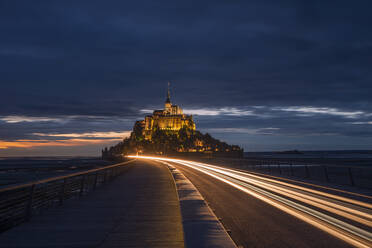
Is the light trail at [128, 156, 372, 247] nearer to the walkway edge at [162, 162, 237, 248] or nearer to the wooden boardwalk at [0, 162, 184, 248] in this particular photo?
the walkway edge at [162, 162, 237, 248]

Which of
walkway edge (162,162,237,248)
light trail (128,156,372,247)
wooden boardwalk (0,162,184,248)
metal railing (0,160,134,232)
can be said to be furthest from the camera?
metal railing (0,160,134,232)

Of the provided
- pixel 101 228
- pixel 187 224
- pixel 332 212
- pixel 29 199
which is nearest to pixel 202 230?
pixel 187 224

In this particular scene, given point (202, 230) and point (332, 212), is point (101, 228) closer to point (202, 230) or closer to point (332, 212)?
point (202, 230)

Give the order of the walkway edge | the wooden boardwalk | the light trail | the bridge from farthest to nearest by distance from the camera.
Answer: the light trail → the bridge → the wooden boardwalk → the walkway edge

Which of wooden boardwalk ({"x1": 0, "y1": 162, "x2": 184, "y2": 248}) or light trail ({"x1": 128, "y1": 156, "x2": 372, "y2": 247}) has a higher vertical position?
wooden boardwalk ({"x1": 0, "y1": 162, "x2": 184, "y2": 248})

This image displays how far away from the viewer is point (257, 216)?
8.34m

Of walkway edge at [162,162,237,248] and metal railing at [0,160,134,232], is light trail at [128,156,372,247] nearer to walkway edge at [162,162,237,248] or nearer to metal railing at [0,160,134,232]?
walkway edge at [162,162,237,248]

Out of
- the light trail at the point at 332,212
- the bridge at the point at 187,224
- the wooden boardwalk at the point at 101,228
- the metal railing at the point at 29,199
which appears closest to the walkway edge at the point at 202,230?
the bridge at the point at 187,224

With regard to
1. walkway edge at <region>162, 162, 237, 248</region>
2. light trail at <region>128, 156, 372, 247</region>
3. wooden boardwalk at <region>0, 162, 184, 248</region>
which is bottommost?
light trail at <region>128, 156, 372, 247</region>

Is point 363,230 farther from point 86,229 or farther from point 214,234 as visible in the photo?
point 86,229

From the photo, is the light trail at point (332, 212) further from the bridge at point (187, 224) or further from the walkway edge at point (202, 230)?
the walkway edge at point (202, 230)

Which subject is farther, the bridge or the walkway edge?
the bridge

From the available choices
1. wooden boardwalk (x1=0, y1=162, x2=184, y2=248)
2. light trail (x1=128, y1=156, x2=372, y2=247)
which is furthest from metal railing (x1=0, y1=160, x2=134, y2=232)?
light trail (x1=128, y1=156, x2=372, y2=247)

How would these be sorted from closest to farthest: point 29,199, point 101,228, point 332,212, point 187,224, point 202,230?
point 202,230 → point 187,224 → point 101,228 → point 29,199 → point 332,212
